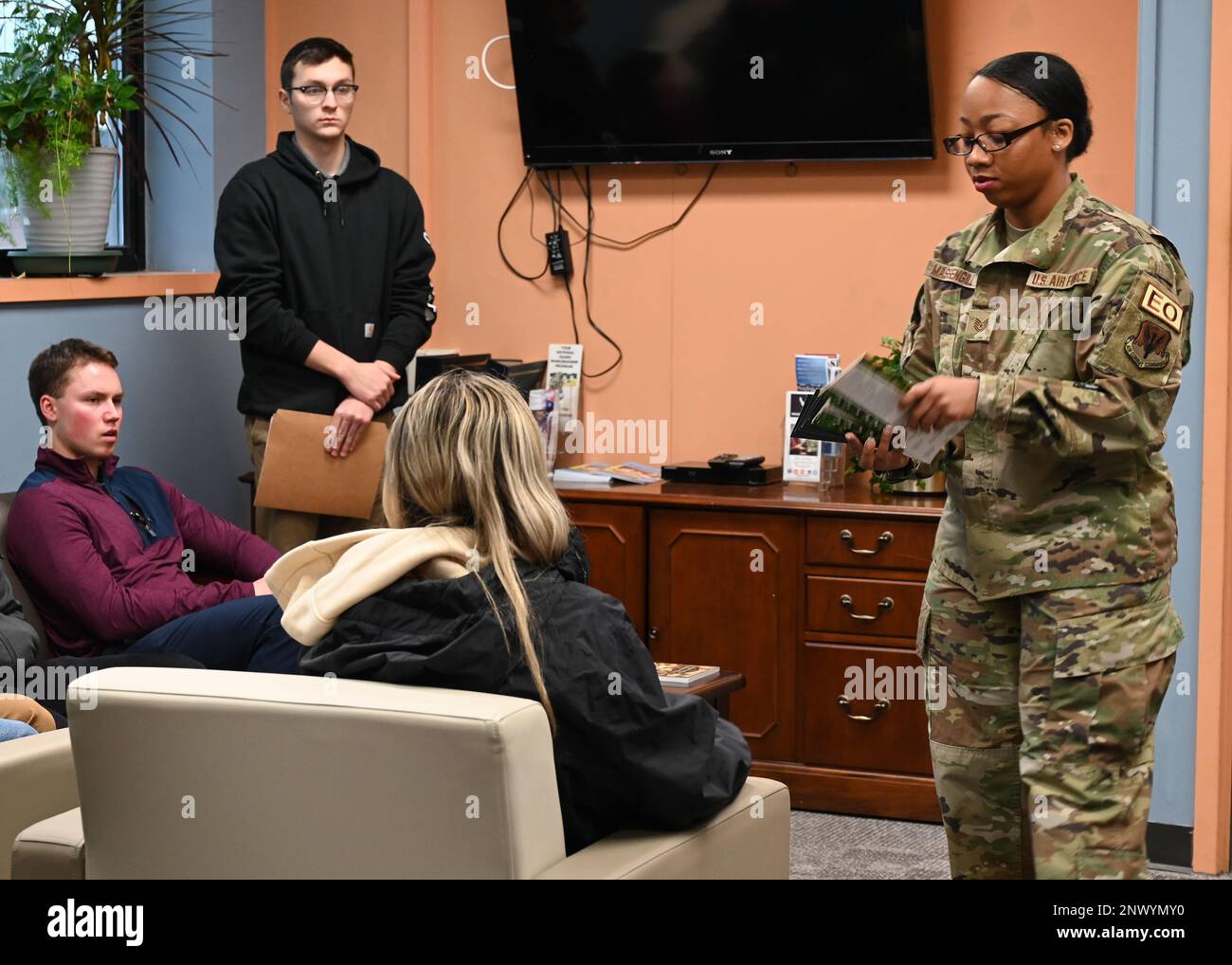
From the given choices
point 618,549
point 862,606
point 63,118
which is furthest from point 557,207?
point 862,606

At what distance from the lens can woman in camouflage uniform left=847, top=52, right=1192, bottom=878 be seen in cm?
232

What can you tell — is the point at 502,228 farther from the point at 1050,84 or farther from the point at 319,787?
the point at 319,787

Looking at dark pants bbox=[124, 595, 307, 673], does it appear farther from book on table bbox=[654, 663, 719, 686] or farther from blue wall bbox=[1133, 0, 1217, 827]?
blue wall bbox=[1133, 0, 1217, 827]

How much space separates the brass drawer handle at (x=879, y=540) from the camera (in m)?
3.88

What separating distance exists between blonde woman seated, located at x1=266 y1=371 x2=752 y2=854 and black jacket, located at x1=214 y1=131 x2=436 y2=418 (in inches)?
78.2

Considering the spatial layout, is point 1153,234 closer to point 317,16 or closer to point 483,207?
point 483,207

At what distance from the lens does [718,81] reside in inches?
173

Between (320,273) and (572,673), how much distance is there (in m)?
2.37

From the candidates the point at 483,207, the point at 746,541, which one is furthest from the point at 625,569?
the point at 483,207

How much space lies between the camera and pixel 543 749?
185 centimetres

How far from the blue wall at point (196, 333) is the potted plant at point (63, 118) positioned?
195mm

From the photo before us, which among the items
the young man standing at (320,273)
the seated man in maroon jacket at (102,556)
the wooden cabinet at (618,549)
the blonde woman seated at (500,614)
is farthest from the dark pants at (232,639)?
the blonde woman seated at (500,614)

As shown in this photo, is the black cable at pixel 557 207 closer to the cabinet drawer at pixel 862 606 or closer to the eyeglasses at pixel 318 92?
the eyeglasses at pixel 318 92

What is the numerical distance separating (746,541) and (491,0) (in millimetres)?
1873
